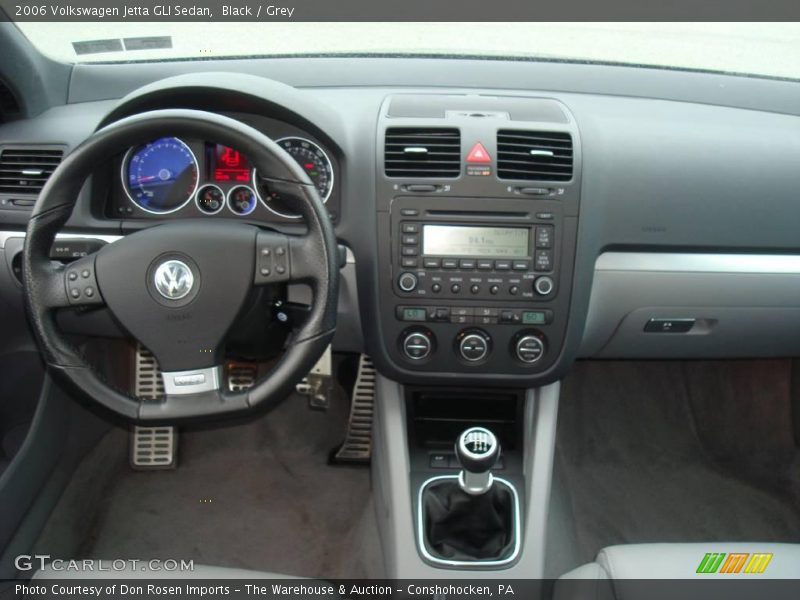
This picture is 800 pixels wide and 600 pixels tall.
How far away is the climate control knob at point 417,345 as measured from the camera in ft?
5.92

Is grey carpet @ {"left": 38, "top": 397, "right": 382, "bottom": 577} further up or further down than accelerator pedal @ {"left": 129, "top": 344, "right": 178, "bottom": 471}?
further down

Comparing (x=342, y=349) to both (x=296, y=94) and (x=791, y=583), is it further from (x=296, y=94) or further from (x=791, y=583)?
(x=791, y=583)

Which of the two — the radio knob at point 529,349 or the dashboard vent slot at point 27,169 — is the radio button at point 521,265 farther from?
the dashboard vent slot at point 27,169

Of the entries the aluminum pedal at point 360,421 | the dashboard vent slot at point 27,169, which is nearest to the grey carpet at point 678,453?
the aluminum pedal at point 360,421

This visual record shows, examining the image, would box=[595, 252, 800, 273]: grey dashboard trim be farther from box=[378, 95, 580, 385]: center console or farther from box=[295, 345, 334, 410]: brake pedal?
box=[295, 345, 334, 410]: brake pedal

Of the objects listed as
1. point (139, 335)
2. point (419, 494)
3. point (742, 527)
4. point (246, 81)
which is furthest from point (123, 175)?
point (742, 527)

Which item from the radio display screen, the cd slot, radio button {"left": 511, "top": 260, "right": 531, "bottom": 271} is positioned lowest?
radio button {"left": 511, "top": 260, "right": 531, "bottom": 271}

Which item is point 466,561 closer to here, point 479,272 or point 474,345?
point 474,345

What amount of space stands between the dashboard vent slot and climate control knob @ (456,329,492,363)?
1.07 meters

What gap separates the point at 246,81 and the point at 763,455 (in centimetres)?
202

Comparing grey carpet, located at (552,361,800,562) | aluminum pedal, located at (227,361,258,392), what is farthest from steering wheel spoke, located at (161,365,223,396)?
grey carpet, located at (552,361,800,562)

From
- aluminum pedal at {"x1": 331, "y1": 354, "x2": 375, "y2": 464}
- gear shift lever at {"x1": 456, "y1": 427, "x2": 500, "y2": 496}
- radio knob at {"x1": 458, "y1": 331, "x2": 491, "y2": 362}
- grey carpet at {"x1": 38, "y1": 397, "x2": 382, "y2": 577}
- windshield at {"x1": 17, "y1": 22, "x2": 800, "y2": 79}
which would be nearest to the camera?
gear shift lever at {"x1": 456, "y1": 427, "x2": 500, "y2": 496}

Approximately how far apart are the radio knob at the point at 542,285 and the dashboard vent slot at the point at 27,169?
1.18m

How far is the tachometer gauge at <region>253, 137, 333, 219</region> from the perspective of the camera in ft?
5.72
